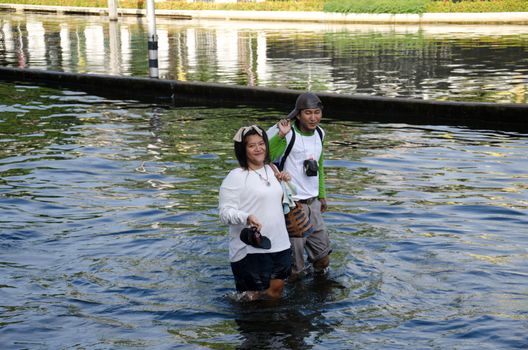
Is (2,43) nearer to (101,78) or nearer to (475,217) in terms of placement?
(101,78)

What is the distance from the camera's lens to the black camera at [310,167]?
817 cm

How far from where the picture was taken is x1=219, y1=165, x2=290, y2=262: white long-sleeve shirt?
289 inches

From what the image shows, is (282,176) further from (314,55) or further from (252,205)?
(314,55)

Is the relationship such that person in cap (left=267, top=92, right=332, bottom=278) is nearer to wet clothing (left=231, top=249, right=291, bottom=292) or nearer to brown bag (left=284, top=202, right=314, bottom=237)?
brown bag (left=284, top=202, right=314, bottom=237)

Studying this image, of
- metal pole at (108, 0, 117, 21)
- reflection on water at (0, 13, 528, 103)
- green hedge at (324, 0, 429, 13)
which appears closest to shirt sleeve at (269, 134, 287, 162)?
reflection on water at (0, 13, 528, 103)

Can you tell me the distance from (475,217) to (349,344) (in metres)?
4.31

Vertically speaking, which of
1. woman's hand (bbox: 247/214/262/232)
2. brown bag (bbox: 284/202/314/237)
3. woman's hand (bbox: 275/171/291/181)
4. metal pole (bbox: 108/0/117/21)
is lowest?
brown bag (bbox: 284/202/314/237)

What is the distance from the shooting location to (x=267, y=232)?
7.44m

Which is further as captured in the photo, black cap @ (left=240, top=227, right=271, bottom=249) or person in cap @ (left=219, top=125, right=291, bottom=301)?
person in cap @ (left=219, top=125, right=291, bottom=301)

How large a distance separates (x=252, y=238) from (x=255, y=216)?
226 mm

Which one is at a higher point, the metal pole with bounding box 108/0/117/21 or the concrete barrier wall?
the metal pole with bounding box 108/0/117/21

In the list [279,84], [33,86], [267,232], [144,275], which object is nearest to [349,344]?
[267,232]

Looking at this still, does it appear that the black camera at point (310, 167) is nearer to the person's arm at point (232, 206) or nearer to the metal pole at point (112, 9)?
the person's arm at point (232, 206)

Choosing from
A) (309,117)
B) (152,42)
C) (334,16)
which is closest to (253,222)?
(309,117)
